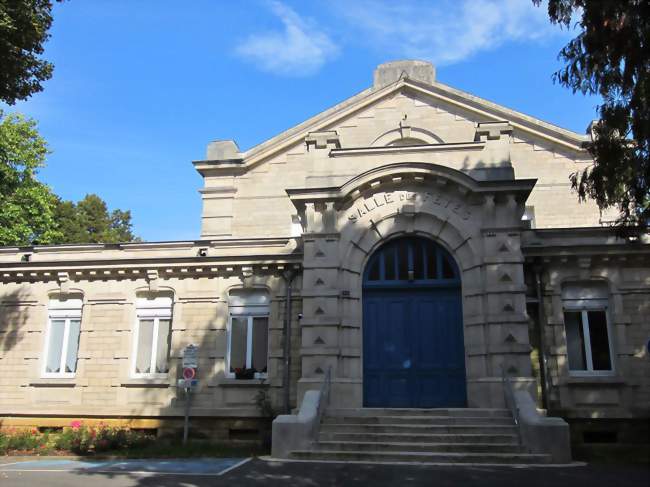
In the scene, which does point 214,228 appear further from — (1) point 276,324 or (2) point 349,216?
(2) point 349,216

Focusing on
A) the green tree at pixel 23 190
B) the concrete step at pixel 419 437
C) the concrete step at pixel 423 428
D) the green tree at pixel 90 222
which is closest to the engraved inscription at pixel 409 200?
the concrete step at pixel 423 428

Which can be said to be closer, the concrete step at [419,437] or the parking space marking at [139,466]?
the parking space marking at [139,466]

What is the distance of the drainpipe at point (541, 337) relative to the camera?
50.0 ft

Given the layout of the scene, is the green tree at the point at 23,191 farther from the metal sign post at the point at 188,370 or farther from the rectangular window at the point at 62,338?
the metal sign post at the point at 188,370

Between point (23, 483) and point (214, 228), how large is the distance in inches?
533

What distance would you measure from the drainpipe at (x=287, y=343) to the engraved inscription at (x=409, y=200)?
275 cm

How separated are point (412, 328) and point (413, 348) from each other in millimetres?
507

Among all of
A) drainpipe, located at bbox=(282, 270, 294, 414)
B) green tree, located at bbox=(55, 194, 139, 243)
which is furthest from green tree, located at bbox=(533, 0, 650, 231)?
green tree, located at bbox=(55, 194, 139, 243)

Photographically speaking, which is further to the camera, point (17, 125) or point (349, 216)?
point (17, 125)

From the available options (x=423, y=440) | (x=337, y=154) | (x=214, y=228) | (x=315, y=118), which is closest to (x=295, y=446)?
(x=423, y=440)

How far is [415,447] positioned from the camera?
473 inches

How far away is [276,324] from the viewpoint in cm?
1683

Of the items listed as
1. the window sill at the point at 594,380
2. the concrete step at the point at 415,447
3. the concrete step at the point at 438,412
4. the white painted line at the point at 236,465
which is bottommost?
the white painted line at the point at 236,465

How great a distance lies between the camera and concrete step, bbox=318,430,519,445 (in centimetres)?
1213
